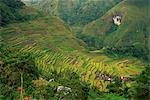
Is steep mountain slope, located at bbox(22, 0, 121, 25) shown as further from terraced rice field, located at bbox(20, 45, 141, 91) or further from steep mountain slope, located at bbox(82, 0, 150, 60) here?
terraced rice field, located at bbox(20, 45, 141, 91)

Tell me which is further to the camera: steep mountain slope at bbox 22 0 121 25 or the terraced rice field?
steep mountain slope at bbox 22 0 121 25

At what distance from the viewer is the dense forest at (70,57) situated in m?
33.2

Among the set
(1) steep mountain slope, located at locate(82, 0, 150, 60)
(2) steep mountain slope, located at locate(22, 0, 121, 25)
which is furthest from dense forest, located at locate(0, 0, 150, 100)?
(2) steep mountain slope, located at locate(22, 0, 121, 25)

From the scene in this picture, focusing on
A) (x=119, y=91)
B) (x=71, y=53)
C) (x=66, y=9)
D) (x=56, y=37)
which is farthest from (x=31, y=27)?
(x=66, y=9)

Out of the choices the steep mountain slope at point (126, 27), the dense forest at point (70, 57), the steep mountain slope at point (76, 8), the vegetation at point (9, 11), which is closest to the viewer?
the dense forest at point (70, 57)

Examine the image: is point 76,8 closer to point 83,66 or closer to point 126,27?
point 126,27

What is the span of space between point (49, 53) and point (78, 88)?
20.3 meters

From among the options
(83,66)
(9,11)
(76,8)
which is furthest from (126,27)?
(83,66)

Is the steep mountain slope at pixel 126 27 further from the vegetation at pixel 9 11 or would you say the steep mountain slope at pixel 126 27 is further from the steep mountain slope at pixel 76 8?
the vegetation at pixel 9 11

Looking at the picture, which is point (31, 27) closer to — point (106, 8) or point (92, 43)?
point (92, 43)

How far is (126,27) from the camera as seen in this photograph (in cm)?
10206

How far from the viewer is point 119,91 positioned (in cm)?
3703

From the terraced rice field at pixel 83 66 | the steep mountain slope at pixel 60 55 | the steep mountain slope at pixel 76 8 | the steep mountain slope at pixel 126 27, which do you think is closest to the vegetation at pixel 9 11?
the steep mountain slope at pixel 60 55

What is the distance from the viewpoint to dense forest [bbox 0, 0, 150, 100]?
3316cm
